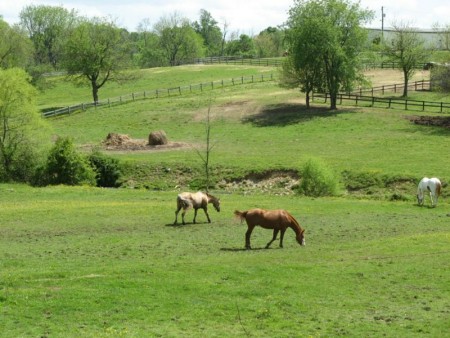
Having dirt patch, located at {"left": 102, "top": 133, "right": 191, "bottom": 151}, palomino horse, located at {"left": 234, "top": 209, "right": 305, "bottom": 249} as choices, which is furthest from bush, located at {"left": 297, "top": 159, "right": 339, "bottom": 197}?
dirt patch, located at {"left": 102, "top": 133, "right": 191, "bottom": 151}

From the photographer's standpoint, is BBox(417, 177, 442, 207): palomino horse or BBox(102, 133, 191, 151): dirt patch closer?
BBox(417, 177, 442, 207): palomino horse

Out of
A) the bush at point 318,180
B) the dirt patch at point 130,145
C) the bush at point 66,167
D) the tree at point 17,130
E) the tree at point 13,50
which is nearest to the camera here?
the bush at point 318,180

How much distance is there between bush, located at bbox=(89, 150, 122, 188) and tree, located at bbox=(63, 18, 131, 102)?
40.1m

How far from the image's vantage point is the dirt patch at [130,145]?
62.2 meters

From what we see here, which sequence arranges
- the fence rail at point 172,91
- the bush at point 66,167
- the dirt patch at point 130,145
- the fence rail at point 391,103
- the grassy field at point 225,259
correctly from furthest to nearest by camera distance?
the fence rail at point 172,91 → the fence rail at point 391,103 → the dirt patch at point 130,145 → the bush at point 66,167 → the grassy field at point 225,259

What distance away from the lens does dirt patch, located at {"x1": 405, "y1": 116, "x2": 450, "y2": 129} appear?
66250 mm

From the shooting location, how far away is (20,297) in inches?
774

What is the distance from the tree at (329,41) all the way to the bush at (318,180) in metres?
29.5

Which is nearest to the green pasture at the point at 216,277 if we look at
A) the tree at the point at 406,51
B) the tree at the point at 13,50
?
the tree at the point at 406,51

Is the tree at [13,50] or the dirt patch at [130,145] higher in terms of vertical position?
the tree at [13,50]

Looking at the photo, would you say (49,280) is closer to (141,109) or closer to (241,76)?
(141,109)

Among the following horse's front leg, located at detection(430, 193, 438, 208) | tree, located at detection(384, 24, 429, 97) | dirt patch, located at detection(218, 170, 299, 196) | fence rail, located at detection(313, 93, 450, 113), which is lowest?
dirt patch, located at detection(218, 170, 299, 196)

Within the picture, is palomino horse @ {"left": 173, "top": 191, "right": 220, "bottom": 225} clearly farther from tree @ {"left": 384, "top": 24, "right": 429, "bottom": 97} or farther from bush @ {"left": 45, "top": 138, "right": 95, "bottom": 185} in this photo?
tree @ {"left": 384, "top": 24, "right": 429, "bottom": 97}

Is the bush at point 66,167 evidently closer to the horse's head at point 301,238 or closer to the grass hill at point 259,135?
the grass hill at point 259,135
